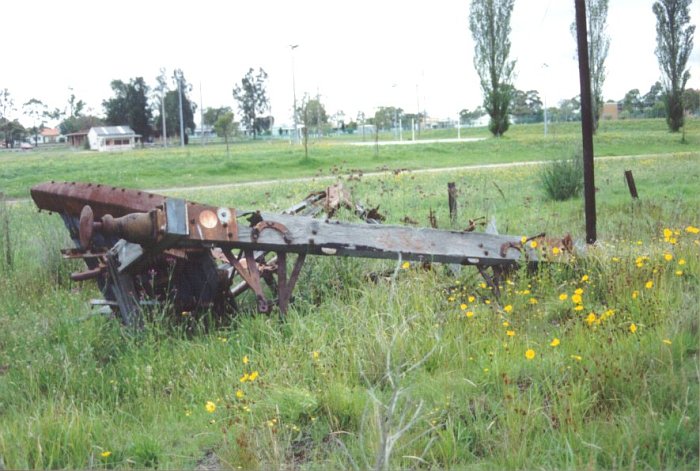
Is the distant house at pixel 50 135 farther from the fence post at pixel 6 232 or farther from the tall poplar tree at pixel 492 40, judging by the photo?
the tall poplar tree at pixel 492 40

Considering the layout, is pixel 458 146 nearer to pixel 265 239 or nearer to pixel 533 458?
pixel 265 239

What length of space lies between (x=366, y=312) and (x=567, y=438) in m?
2.20

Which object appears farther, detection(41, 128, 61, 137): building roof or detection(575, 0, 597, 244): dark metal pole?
detection(41, 128, 61, 137): building roof

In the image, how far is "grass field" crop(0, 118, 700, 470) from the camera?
3322mm

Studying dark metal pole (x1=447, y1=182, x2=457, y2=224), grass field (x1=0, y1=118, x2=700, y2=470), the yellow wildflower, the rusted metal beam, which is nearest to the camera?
grass field (x1=0, y1=118, x2=700, y2=470)

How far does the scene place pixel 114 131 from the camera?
14.4m

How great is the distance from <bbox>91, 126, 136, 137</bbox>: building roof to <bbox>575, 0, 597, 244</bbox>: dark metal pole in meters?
9.54

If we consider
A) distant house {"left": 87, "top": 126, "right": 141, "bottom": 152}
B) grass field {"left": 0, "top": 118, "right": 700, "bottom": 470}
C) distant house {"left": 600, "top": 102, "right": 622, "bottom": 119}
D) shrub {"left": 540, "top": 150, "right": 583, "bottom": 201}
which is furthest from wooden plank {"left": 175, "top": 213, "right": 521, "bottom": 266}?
distant house {"left": 87, "top": 126, "right": 141, "bottom": 152}

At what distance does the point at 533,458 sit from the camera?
3170 millimetres

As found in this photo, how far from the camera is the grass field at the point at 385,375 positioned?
332 cm

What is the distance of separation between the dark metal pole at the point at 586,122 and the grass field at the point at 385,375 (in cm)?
74

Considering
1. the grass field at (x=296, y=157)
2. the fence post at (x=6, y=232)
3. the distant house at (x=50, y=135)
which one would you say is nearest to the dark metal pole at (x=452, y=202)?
the grass field at (x=296, y=157)

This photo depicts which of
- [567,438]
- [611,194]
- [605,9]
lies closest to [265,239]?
[567,438]

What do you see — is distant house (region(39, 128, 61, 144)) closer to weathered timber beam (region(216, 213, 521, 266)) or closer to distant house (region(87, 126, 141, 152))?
distant house (region(87, 126, 141, 152))
